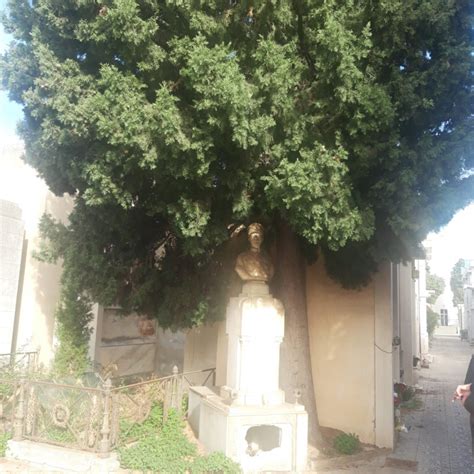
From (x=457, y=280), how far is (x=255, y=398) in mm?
69112

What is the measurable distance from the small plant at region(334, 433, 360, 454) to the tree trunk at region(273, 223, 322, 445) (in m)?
0.28

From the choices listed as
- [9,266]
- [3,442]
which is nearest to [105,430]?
[3,442]

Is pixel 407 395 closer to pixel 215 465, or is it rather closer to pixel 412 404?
pixel 412 404

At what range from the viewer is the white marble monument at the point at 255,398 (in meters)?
6.15

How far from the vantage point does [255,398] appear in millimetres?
6492

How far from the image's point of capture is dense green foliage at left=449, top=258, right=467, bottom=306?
64938mm

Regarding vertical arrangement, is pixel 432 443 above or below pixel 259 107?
below

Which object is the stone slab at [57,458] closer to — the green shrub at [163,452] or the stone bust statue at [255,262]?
the green shrub at [163,452]

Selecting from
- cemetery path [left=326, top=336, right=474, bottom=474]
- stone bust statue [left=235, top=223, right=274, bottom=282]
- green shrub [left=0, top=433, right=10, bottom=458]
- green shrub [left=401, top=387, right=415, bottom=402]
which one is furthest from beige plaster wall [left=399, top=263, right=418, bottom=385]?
green shrub [left=0, top=433, right=10, bottom=458]

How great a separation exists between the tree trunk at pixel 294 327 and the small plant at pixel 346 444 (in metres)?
0.28

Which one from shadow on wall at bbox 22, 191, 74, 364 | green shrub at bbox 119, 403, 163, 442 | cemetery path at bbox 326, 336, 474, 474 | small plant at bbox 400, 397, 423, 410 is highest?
shadow on wall at bbox 22, 191, 74, 364

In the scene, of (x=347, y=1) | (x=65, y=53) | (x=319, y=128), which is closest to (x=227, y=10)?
(x=347, y=1)

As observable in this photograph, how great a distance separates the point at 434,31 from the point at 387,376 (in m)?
5.38

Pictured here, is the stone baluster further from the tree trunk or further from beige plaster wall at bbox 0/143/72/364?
beige plaster wall at bbox 0/143/72/364
